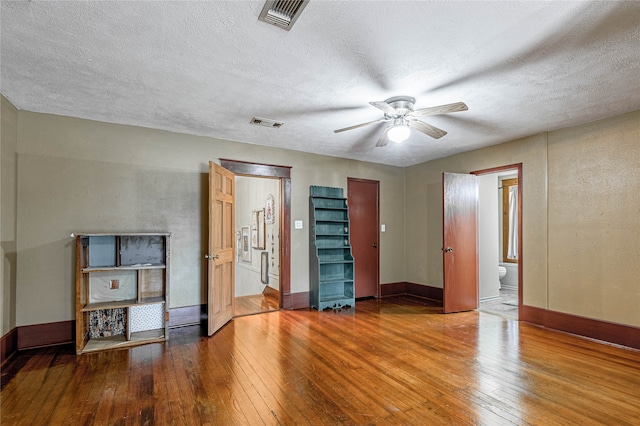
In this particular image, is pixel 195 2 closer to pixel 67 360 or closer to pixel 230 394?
pixel 230 394

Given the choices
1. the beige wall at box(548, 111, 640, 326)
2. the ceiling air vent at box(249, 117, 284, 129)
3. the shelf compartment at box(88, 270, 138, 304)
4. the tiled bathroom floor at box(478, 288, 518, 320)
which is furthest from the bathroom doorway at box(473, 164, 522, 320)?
the shelf compartment at box(88, 270, 138, 304)

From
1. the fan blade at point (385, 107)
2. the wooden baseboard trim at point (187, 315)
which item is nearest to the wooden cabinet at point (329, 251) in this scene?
the wooden baseboard trim at point (187, 315)

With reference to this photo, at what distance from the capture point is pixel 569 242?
4000 millimetres

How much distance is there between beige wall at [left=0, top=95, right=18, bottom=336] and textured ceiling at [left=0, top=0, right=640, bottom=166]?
0.23 metres

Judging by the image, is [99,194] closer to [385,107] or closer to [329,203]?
[329,203]

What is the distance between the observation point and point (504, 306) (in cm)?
538

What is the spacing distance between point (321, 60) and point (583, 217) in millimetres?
3635

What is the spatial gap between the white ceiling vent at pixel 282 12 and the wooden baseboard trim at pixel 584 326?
14.6 ft

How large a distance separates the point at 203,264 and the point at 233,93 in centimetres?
239

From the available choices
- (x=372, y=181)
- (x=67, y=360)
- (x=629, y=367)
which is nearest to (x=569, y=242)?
(x=629, y=367)

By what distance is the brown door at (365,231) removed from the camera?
19.3 ft

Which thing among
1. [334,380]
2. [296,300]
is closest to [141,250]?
[296,300]

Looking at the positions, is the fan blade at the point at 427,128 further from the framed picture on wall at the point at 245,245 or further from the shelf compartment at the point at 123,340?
the framed picture on wall at the point at 245,245

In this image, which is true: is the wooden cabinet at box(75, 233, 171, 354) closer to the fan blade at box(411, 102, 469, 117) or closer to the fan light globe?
the fan light globe
